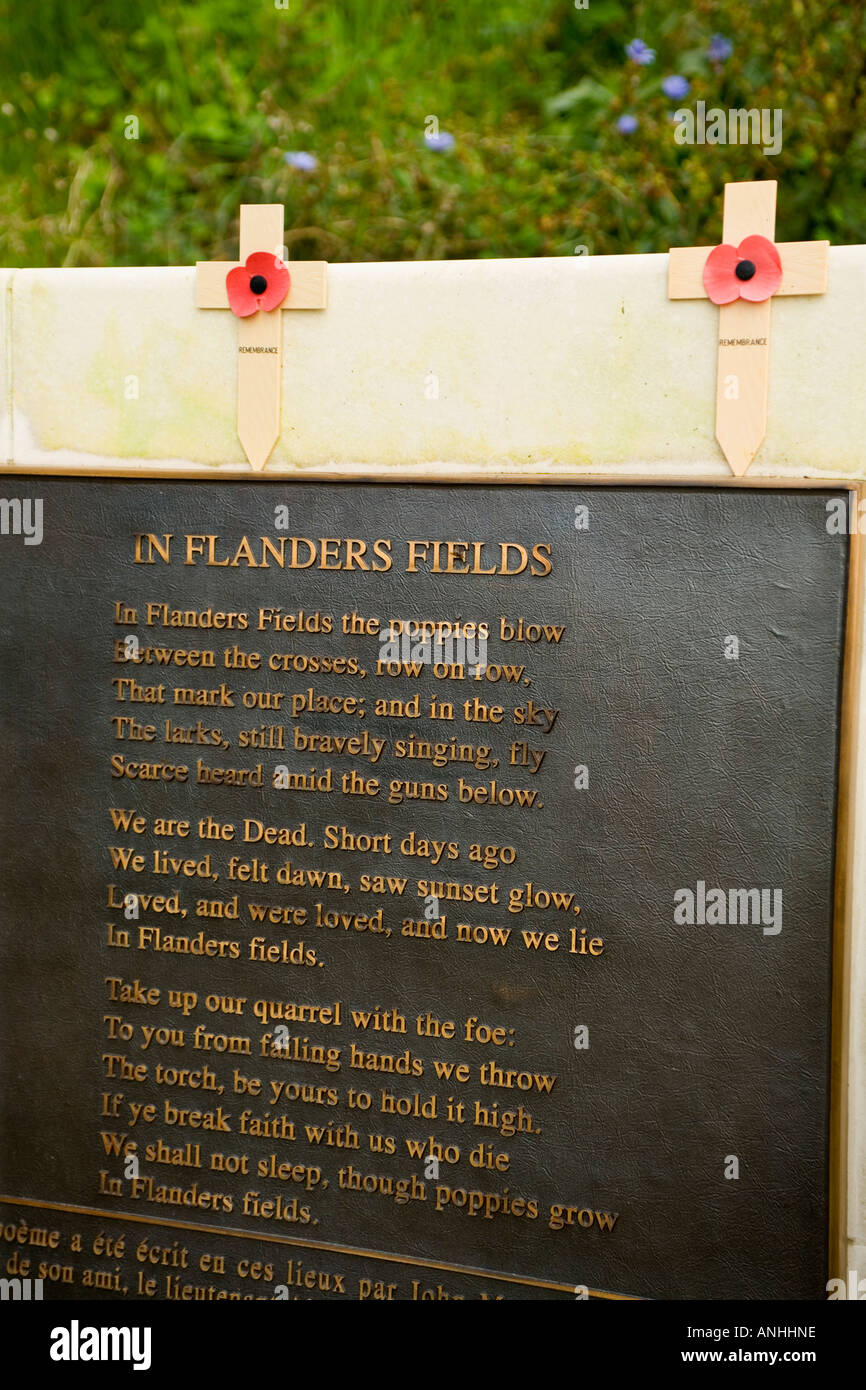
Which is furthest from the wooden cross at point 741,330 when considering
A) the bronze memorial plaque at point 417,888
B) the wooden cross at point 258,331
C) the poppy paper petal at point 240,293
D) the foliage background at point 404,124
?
the foliage background at point 404,124

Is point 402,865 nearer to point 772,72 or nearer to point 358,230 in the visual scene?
point 358,230

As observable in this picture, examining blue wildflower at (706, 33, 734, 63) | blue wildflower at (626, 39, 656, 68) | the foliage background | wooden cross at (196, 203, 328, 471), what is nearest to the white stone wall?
wooden cross at (196, 203, 328, 471)

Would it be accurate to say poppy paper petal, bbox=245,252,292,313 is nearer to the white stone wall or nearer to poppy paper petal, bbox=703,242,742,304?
the white stone wall

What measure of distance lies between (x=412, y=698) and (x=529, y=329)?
86cm

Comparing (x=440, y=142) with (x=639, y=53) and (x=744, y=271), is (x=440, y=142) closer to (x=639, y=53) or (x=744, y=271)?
(x=639, y=53)

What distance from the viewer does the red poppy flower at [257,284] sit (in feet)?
8.66

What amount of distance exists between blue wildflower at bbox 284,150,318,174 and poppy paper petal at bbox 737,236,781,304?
244 centimetres

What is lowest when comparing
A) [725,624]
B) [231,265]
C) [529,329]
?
[725,624]

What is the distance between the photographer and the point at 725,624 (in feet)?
8.07

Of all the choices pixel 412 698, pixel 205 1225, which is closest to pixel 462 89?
pixel 412 698

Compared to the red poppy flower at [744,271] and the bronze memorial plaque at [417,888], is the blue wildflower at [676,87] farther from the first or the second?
the bronze memorial plaque at [417,888]

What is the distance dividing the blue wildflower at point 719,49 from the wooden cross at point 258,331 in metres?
2.37

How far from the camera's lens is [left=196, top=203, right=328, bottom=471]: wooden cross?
8.70 ft

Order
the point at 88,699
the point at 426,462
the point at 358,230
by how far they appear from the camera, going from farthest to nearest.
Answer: the point at 358,230 < the point at 88,699 < the point at 426,462
